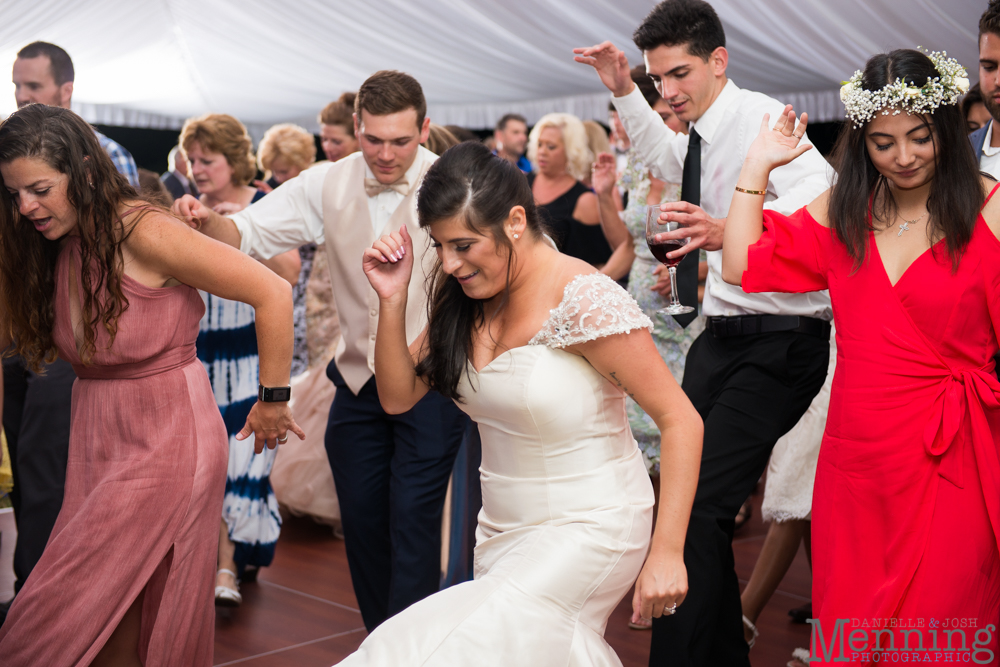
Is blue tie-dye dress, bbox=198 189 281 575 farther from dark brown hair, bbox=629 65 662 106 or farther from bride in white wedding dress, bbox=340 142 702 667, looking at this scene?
bride in white wedding dress, bbox=340 142 702 667

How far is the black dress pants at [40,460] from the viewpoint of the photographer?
11.2 ft

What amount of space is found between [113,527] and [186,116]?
13321 mm

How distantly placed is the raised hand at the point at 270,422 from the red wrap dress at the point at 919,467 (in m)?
1.36

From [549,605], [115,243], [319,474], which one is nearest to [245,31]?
[319,474]

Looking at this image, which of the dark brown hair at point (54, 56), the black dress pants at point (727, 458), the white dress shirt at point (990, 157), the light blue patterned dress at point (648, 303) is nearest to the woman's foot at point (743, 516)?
the light blue patterned dress at point (648, 303)

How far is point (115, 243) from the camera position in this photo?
7.67 feet

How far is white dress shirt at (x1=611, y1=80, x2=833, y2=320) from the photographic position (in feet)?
8.94

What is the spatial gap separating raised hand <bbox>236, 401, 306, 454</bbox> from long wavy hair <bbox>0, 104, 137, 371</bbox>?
16.7 inches

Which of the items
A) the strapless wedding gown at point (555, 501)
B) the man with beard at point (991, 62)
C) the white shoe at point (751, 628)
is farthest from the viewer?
the white shoe at point (751, 628)

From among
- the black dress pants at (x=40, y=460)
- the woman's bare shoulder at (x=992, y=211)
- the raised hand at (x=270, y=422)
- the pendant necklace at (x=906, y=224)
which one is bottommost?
the black dress pants at (x=40, y=460)

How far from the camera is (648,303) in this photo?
14.0 feet

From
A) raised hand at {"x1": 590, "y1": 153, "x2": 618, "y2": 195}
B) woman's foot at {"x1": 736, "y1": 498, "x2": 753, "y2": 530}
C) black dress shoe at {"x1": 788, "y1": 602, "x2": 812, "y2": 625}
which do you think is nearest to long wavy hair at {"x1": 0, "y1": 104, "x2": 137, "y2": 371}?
black dress shoe at {"x1": 788, "y1": 602, "x2": 812, "y2": 625}

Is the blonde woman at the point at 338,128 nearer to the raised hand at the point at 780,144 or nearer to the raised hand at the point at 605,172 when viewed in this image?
the raised hand at the point at 605,172

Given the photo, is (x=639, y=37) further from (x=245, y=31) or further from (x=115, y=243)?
(x=245, y=31)
